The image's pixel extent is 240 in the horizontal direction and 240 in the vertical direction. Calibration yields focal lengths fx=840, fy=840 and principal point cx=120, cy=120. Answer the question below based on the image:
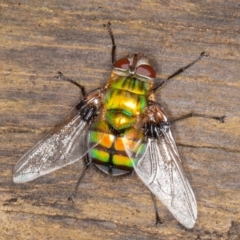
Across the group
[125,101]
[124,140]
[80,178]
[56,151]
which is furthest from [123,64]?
[80,178]

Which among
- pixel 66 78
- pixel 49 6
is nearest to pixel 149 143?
pixel 66 78

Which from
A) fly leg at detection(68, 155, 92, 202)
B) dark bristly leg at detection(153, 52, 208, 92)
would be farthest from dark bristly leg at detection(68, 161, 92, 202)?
dark bristly leg at detection(153, 52, 208, 92)

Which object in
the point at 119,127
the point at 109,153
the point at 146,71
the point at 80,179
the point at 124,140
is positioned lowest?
the point at 80,179

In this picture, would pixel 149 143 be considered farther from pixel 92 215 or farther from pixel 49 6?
pixel 49 6

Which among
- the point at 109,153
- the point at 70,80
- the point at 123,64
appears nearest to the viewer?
the point at 109,153

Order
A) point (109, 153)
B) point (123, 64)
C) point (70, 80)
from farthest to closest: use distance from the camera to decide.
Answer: point (70, 80)
point (123, 64)
point (109, 153)

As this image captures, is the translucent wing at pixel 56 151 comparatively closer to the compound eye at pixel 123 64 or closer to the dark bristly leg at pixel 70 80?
the dark bristly leg at pixel 70 80

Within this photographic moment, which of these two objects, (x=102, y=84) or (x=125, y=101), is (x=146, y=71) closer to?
(x=125, y=101)
